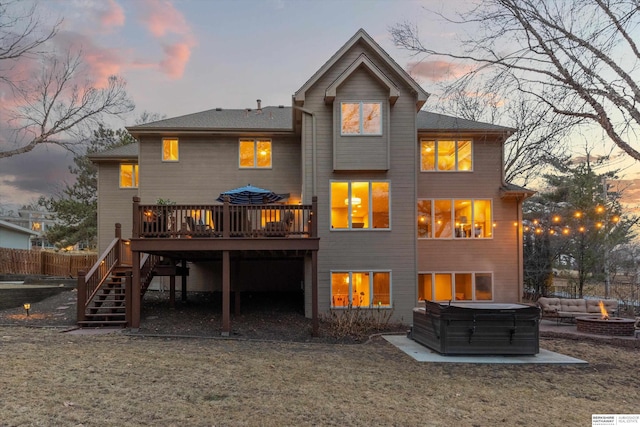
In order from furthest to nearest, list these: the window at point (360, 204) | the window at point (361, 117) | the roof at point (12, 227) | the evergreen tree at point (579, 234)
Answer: the roof at point (12, 227) < the evergreen tree at point (579, 234) < the window at point (360, 204) < the window at point (361, 117)

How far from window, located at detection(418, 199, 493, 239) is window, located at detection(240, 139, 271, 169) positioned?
618 centimetres

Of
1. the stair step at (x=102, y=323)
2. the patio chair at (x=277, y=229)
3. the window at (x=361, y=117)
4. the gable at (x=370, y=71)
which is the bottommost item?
the stair step at (x=102, y=323)

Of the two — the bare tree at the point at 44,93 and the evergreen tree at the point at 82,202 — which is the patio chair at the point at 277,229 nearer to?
the bare tree at the point at 44,93

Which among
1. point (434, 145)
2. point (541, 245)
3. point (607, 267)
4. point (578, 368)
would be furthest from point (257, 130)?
point (607, 267)

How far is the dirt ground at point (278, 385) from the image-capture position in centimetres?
556

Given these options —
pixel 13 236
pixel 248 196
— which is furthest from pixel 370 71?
pixel 13 236

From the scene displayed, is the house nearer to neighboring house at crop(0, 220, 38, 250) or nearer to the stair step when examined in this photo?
the stair step

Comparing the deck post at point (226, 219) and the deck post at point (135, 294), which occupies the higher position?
the deck post at point (226, 219)

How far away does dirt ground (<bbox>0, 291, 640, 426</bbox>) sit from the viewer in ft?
18.2

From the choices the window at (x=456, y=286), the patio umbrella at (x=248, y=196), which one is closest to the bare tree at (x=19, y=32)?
the patio umbrella at (x=248, y=196)

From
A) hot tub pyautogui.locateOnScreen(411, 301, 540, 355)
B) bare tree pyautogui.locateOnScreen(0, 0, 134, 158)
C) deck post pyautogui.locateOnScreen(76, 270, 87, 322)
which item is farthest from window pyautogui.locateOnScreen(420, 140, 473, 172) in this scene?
bare tree pyautogui.locateOnScreen(0, 0, 134, 158)

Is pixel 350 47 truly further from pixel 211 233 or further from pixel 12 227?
pixel 12 227

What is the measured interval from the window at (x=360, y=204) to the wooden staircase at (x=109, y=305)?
21.8 feet

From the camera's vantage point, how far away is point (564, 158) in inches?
1000
